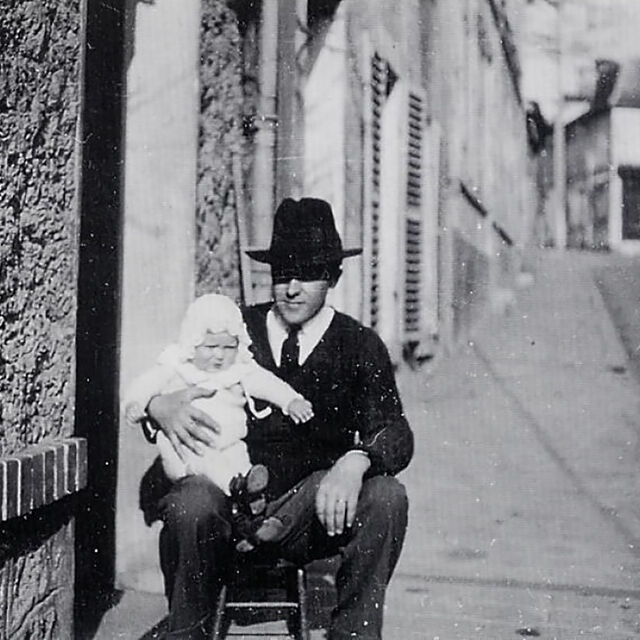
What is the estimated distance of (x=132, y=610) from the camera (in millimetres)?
3477

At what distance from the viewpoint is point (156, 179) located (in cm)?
341

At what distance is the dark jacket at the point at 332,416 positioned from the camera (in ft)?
10.3

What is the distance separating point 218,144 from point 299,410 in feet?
3.20

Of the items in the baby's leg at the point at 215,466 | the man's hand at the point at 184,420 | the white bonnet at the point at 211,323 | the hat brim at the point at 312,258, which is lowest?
the baby's leg at the point at 215,466

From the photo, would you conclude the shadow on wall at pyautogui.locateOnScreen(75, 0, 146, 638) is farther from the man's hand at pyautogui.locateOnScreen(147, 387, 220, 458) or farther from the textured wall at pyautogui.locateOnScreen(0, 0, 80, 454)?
the man's hand at pyautogui.locateOnScreen(147, 387, 220, 458)

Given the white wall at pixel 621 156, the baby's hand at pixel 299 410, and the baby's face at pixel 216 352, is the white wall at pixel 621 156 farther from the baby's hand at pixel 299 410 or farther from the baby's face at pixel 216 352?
the baby's face at pixel 216 352

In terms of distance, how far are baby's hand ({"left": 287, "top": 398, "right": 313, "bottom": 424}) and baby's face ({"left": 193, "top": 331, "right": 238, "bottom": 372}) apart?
23 centimetres

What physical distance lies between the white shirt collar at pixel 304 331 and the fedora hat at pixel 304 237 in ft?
0.54

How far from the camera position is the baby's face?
3.04 m

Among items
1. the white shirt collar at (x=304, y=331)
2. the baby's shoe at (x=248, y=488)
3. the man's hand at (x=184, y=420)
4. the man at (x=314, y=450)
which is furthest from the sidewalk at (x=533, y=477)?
the man's hand at (x=184, y=420)

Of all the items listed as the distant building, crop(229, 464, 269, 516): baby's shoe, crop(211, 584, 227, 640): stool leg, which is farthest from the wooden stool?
the distant building

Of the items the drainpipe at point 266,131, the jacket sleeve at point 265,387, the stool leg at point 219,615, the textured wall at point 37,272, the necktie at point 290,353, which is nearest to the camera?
the textured wall at point 37,272

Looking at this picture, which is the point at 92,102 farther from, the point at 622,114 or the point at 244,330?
the point at 622,114

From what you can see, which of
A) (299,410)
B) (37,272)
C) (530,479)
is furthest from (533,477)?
(37,272)
